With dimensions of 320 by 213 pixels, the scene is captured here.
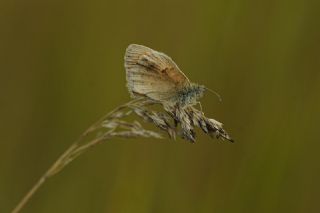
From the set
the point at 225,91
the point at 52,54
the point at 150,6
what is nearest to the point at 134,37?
the point at 150,6

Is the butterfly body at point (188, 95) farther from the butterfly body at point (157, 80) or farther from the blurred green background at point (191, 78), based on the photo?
the blurred green background at point (191, 78)

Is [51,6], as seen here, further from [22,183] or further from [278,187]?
[278,187]

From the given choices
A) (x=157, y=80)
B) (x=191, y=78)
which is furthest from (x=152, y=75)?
(x=191, y=78)

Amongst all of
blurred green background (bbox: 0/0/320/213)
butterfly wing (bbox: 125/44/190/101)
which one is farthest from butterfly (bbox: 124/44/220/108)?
blurred green background (bbox: 0/0/320/213)

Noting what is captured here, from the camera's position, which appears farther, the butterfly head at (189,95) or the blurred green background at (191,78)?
the blurred green background at (191,78)

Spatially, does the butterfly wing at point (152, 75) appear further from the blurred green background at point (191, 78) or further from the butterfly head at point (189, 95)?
the blurred green background at point (191, 78)

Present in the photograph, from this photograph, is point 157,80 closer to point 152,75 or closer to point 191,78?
point 152,75

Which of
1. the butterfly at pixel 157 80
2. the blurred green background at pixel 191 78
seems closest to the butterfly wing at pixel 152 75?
the butterfly at pixel 157 80

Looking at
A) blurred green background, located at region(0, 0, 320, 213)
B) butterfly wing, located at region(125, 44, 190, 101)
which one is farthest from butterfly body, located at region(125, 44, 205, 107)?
blurred green background, located at region(0, 0, 320, 213)

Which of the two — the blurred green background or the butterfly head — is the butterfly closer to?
the butterfly head

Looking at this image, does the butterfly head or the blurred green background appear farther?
the blurred green background
